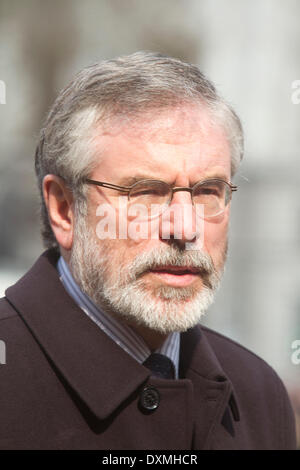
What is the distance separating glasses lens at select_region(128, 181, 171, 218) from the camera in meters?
2.69

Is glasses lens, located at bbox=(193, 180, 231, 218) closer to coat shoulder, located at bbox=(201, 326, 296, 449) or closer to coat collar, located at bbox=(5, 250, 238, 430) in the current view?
coat collar, located at bbox=(5, 250, 238, 430)

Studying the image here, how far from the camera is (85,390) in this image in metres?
2.54

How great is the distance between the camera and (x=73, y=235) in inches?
114

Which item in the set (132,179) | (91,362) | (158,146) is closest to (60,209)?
(132,179)

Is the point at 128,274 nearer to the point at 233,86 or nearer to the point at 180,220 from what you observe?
the point at 180,220

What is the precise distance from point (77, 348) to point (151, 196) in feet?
2.01

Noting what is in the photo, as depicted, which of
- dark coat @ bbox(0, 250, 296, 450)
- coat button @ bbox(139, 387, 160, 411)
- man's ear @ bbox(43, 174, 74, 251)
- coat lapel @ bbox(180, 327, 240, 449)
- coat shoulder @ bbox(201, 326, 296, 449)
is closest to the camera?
dark coat @ bbox(0, 250, 296, 450)

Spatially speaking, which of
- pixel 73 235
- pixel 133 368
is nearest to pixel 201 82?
pixel 73 235

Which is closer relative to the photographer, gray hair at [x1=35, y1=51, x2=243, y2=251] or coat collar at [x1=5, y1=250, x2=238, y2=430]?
coat collar at [x1=5, y1=250, x2=238, y2=430]

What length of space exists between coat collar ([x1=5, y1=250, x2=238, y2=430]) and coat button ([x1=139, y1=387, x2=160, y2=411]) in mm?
49

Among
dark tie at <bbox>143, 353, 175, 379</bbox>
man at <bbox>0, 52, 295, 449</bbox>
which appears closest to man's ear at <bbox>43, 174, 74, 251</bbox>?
man at <bbox>0, 52, 295, 449</bbox>

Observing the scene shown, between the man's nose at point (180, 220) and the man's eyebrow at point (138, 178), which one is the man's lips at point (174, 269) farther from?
the man's eyebrow at point (138, 178)

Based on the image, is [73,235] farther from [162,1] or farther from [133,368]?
[162,1]

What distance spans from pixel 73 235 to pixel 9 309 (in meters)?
0.39
